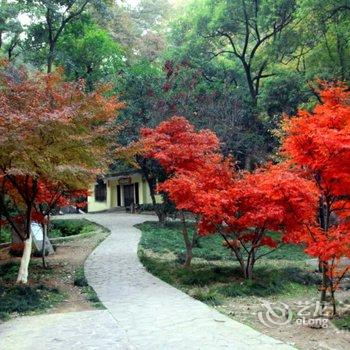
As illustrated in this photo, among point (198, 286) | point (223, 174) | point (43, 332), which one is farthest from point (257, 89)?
point (43, 332)

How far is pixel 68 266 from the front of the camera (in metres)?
14.5

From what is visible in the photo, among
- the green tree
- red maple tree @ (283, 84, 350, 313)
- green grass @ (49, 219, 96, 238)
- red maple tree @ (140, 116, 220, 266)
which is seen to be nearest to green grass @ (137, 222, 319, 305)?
red maple tree @ (140, 116, 220, 266)

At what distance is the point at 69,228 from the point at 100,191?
17.7 metres

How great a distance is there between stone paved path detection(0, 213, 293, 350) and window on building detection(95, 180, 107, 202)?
30.6m

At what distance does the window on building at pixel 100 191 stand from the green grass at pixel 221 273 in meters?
23.5

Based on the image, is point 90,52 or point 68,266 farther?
point 90,52

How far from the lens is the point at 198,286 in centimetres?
1148

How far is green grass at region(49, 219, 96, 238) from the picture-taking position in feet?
78.6

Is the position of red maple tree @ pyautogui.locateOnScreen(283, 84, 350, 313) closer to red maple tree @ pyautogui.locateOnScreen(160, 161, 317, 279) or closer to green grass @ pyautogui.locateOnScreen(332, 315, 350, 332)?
green grass @ pyautogui.locateOnScreen(332, 315, 350, 332)

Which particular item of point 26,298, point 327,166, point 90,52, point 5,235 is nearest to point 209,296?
point 327,166

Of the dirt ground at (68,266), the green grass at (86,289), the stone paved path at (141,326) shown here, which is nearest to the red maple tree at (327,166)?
the stone paved path at (141,326)

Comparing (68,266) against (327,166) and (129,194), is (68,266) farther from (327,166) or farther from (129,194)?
(129,194)

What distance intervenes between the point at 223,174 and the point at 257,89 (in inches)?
640

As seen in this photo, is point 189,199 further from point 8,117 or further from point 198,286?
point 8,117
